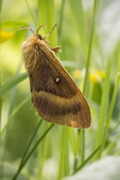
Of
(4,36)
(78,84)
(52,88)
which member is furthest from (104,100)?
(78,84)

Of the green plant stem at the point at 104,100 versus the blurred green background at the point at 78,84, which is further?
the green plant stem at the point at 104,100

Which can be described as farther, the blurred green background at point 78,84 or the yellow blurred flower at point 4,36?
the yellow blurred flower at point 4,36

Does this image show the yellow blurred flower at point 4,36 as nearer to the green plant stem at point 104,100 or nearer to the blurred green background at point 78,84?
the blurred green background at point 78,84

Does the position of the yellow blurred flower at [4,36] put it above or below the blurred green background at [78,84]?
above

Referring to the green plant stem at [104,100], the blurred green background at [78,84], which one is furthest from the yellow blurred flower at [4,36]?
the green plant stem at [104,100]

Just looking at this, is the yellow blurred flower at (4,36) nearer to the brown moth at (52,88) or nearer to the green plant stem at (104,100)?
the brown moth at (52,88)

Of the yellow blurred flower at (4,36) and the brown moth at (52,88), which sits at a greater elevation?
the yellow blurred flower at (4,36)
